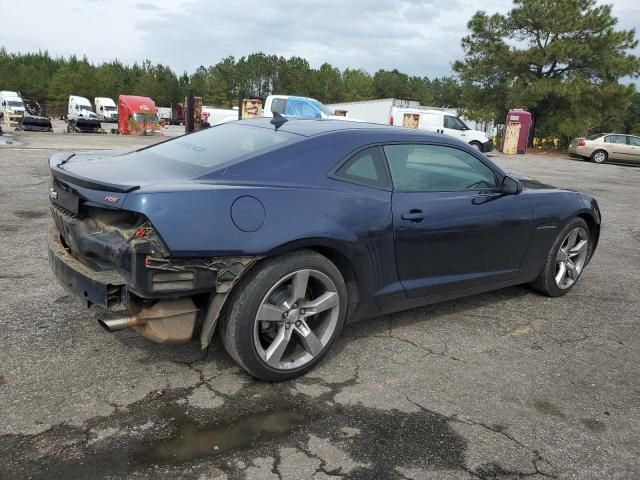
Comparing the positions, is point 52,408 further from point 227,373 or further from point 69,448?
point 227,373

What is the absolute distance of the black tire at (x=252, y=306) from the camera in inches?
111

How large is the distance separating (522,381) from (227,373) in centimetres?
178

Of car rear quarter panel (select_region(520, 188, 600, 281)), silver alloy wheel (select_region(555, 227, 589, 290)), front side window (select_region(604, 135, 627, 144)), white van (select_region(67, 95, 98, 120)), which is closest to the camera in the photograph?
car rear quarter panel (select_region(520, 188, 600, 281))

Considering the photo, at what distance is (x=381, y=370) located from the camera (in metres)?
3.32

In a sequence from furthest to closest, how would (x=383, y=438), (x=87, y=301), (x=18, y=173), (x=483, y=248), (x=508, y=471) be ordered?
(x=18, y=173) → (x=483, y=248) → (x=87, y=301) → (x=383, y=438) → (x=508, y=471)

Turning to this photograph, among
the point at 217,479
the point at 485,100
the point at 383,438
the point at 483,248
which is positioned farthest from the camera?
the point at 485,100

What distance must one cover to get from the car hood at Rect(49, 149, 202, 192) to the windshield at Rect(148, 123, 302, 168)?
12 centimetres

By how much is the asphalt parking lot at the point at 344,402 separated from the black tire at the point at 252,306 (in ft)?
0.54

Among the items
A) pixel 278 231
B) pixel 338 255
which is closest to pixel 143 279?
pixel 278 231

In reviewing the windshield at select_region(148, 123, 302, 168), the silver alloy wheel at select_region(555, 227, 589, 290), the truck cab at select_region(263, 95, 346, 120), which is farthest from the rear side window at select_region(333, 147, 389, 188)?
the truck cab at select_region(263, 95, 346, 120)

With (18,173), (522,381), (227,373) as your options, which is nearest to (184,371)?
(227,373)

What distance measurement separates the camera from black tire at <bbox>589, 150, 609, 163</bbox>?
2478 centimetres

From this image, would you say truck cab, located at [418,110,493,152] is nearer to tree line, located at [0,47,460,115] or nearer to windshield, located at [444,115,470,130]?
windshield, located at [444,115,470,130]

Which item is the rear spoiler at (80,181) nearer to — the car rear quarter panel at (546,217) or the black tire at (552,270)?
the car rear quarter panel at (546,217)
